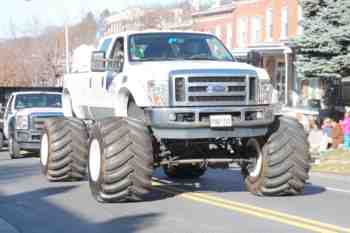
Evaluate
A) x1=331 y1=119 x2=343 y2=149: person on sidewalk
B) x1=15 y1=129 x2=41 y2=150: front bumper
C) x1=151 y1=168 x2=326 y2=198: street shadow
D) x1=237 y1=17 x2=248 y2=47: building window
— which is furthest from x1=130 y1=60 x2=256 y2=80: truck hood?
x1=237 y1=17 x2=248 y2=47: building window

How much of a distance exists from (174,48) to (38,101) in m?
12.4

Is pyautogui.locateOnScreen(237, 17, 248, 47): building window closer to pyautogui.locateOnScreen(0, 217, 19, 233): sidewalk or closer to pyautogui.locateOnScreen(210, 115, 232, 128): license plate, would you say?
pyautogui.locateOnScreen(210, 115, 232, 128): license plate

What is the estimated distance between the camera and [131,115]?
1172 centimetres

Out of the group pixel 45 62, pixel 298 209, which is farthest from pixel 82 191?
pixel 45 62

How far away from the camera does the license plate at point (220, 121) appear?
1091 centimetres

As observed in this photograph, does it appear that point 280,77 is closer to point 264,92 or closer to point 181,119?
point 264,92

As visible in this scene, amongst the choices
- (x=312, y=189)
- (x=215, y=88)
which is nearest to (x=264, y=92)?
(x=215, y=88)

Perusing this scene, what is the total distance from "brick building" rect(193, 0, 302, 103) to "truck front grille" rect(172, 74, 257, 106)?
2502 centimetres

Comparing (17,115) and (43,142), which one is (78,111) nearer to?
(43,142)

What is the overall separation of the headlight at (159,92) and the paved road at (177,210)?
149cm

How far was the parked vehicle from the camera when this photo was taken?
22.8m

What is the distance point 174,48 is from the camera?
41.3 feet

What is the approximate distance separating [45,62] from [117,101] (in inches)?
2163

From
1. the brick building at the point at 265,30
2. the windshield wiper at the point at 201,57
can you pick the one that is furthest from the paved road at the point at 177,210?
the brick building at the point at 265,30
